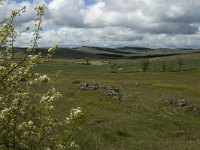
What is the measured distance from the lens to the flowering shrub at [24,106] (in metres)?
8.82

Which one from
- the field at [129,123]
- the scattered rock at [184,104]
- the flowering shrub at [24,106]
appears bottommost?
the scattered rock at [184,104]

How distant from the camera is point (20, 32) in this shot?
10.2 metres

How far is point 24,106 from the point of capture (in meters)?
9.74

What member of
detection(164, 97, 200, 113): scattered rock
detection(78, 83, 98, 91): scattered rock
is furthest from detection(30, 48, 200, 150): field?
detection(78, 83, 98, 91): scattered rock

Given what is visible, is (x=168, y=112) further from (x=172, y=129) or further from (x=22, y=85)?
(x=22, y=85)

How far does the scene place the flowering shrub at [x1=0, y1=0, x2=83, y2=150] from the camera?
347 inches

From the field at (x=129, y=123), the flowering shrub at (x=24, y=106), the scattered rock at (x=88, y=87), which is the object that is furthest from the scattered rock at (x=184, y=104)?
the flowering shrub at (x=24, y=106)

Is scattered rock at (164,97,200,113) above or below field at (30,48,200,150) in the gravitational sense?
below

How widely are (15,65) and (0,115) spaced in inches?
66.7

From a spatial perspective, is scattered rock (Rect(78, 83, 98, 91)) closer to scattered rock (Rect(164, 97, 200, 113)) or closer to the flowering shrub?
scattered rock (Rect(164, 97, 200, 113))

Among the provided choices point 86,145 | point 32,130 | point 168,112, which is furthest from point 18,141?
point 168,112

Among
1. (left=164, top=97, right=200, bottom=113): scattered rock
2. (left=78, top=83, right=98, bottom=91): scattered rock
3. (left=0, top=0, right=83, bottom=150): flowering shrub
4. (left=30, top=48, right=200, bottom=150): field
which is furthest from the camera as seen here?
(left=78, top=83, right=98, bottom=91): scattered rock

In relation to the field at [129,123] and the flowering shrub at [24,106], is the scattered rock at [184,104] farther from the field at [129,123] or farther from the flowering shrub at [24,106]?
the flowering shrub at [24,106]

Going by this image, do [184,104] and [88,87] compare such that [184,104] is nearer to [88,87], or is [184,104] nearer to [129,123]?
[88,87]
